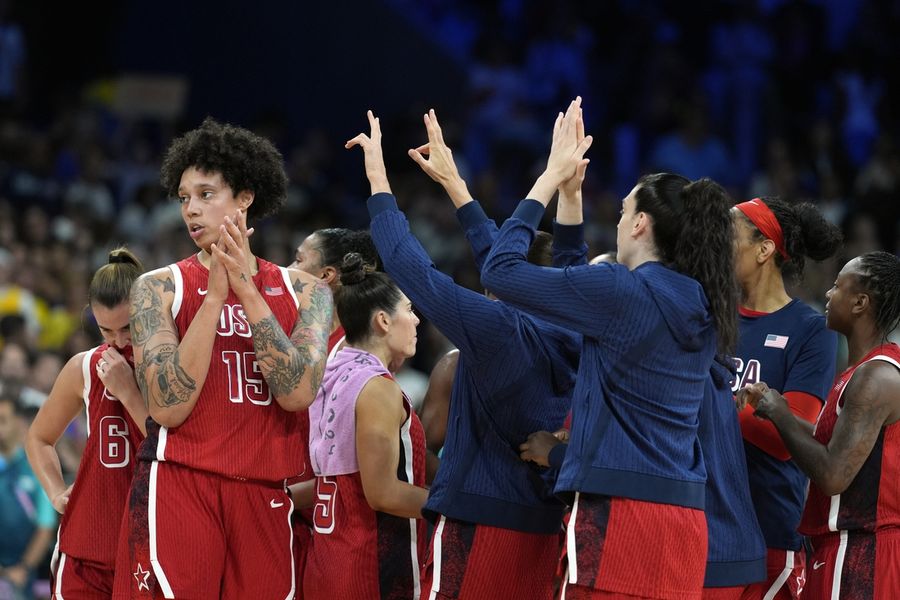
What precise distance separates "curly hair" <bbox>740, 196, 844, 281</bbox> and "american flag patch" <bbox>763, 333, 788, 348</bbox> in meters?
0.31

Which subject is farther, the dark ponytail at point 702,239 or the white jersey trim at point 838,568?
the white jersey trim at point 838,568

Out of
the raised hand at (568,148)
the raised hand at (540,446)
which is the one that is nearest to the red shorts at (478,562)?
the raised hand at (540,446)

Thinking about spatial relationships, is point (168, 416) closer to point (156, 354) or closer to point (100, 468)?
point (156, 354)

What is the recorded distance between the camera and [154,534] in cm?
432

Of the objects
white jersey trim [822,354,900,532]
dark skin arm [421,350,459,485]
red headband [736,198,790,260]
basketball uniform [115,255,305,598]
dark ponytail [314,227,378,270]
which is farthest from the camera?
dark ponytail [314,227,378,270]

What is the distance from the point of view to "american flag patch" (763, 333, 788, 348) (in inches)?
192

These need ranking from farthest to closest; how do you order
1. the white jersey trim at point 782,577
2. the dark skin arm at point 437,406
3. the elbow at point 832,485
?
1. the dark skin arm at point 437,406
2. the white jersey trim at point 782,577
3. the elbow at point 832,485

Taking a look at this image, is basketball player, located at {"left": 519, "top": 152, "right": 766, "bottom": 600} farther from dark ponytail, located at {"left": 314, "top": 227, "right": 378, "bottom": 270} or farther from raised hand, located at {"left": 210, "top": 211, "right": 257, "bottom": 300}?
dark ponytail, located at {"left": 314, "top": 227, "right": 378, "bottom": 270}

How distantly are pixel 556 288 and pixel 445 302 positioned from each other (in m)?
0.45

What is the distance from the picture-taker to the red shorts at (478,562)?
4.39 meters

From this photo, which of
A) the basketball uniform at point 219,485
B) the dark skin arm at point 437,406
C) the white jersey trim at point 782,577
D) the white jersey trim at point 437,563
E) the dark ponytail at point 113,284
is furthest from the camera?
the dark skin arm at point 437,406

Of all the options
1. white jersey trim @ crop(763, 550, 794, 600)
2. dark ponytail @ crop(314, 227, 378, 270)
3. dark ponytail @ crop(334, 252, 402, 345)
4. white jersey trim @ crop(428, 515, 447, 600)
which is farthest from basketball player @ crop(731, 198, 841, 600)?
dark ponytail @ crop(314, 227, 378, 270)

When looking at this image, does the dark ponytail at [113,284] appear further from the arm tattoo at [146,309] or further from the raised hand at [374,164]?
the raised hand at [374,164]

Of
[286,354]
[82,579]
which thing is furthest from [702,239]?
[82,579]
